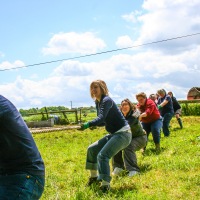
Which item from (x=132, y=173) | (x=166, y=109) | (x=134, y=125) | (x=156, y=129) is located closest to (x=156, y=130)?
(x=156, y=129)

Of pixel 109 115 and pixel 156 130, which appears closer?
pixel 109 115

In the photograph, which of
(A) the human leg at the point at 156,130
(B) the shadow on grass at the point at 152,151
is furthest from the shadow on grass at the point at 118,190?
(A) the human leg at the point at 156,130

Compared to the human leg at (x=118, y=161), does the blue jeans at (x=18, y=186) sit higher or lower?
higher

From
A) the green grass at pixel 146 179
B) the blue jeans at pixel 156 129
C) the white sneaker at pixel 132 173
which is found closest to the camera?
the green grass at pixel 146 179

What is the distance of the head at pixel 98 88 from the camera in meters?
5.72

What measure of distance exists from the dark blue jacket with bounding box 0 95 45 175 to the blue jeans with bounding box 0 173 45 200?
0.04 metres

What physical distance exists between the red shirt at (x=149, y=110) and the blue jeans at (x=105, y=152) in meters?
3.13

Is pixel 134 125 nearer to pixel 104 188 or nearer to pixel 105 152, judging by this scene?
pixel 105 152

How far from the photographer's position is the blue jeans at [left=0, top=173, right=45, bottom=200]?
2.58 metres

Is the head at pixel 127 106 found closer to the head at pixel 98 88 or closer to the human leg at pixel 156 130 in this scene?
the head at pixel 98 88

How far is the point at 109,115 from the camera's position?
229 inches

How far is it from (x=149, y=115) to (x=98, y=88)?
3.93m

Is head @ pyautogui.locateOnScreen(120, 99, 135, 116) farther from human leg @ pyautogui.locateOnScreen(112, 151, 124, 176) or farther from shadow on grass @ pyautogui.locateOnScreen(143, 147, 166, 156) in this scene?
shadow on grass @ pyautogui.locateOnScreen(143, 147, 166, 156)

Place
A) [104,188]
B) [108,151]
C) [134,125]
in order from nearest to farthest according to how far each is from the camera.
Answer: [104,188] < [108,151] < [134,125]
